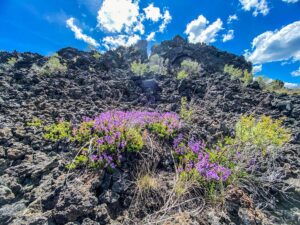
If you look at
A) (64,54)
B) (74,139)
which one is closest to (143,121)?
(74,139)

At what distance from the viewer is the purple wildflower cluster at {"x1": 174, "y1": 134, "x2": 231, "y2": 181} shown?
139 inches

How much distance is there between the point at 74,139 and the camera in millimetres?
4297

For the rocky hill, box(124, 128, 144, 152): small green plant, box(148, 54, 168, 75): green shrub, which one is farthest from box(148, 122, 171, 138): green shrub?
box(148, 54, 168, 75): green shrub

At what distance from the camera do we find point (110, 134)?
4293 millimetres

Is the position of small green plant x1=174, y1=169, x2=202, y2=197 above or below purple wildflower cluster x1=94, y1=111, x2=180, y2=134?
below

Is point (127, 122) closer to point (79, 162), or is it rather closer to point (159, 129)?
point (159, 129)

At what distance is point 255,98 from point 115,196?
25.0 feet

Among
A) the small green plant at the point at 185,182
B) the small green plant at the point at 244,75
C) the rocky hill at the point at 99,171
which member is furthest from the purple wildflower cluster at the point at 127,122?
the small green plant at the point at 244,75

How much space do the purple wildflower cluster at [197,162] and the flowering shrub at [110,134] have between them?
532 mm

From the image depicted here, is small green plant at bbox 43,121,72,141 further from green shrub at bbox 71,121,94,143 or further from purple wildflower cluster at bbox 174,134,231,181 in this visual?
purple wildflower cluster at bbox 174,134,231,181

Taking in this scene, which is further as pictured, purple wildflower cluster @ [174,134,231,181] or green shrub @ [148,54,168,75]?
green shrub @ [148,54,168,75]

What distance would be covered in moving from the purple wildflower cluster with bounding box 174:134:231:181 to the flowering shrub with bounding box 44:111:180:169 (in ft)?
1.75

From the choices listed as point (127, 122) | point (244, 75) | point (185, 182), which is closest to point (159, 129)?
point (127, 122)

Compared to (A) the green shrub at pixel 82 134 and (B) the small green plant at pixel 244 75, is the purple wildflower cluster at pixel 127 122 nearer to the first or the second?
(A) the green shrub at pixel 82 134
